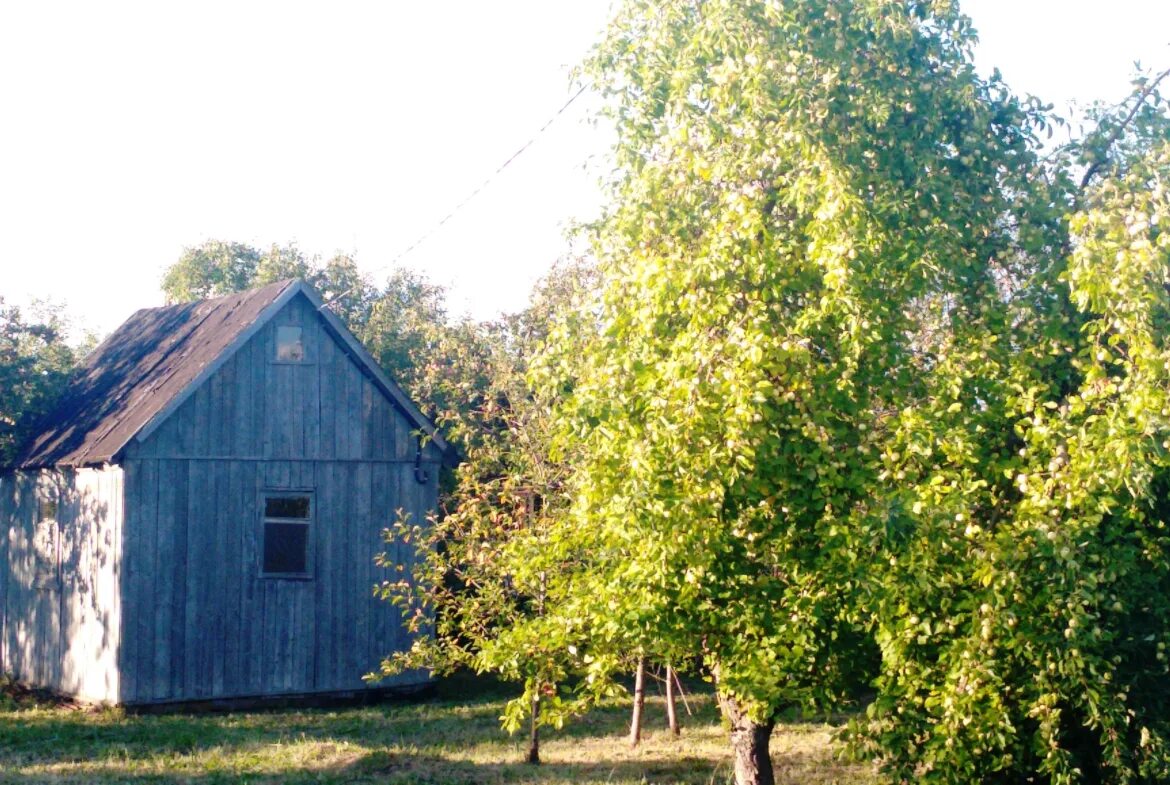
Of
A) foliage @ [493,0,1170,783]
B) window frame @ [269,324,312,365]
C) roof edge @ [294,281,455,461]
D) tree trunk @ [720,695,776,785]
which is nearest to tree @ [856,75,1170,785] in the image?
foliage @ [493,0,1170,783]

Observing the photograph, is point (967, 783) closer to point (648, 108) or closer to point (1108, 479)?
point (1108, 479)

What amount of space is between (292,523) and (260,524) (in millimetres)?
500

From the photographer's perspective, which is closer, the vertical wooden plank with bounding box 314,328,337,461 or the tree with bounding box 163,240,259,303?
the vertical wooden plank with bounding box 314,328,337,461

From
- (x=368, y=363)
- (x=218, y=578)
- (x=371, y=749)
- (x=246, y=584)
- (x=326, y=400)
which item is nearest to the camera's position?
(x=371, y=749)

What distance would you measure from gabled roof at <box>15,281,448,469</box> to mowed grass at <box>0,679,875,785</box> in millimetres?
3662

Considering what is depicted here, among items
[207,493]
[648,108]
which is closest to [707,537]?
[648,108]

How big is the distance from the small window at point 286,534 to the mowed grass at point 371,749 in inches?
79.8

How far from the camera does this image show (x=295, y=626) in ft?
62.9

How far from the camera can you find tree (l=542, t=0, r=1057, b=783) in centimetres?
876

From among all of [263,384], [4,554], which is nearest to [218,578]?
[263,384]

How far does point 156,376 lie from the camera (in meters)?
20.0

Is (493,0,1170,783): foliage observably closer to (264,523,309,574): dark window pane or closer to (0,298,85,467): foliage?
(264,523,309,574): dark window pane

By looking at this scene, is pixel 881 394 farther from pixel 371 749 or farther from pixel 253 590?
pixel 253 590

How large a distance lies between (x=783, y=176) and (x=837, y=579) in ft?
9.26
